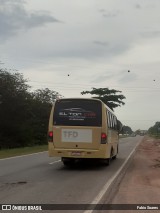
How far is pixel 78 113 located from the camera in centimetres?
1958

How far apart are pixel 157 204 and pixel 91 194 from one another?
208 cm

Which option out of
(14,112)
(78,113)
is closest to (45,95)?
(14,112)

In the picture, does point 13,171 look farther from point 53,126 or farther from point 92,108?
point 92,108

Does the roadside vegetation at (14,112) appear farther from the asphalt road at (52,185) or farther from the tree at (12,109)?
the asphalt road at (52,185)

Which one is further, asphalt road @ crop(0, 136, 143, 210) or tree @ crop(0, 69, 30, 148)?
tree @ crop(0, 69, 30, 148)

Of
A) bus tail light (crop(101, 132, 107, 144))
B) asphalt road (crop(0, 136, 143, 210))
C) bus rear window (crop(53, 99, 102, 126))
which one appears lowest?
asphalt road (crop(0, 136, 143, 210))

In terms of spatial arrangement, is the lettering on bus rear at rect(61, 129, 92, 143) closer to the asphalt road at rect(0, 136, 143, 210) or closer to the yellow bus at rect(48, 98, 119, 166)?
the yellow bus at rect(48, 98, 119, 166)

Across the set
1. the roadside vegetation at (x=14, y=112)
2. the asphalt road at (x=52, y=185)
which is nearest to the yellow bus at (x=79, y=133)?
the asphalt road at (x=52, y=185)

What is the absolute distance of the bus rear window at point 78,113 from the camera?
63.8ft

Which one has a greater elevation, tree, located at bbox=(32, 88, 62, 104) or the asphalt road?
tree, located at bbox=(32, 88, 62, 104)

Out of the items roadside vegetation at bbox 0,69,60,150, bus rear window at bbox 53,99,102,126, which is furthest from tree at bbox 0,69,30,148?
bus rear window at bbox 53,99,102,126

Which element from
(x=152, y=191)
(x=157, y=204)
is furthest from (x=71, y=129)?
(x=157, y=204)

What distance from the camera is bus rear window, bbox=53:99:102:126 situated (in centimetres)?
1945

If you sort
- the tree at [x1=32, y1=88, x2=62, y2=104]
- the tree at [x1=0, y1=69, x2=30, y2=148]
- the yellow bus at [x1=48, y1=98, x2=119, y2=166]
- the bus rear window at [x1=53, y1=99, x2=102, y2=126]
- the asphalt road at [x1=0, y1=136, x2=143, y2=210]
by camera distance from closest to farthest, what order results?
the asphalt road at [x1=0, y1=136, x2=143, y2=210] < the yellow bus at [x1=48, y1=98, x2=119, y2=166] < the bus rear window at [x1=53, y1=99, x2=102, y2=126] < the tree at [x1=0, y1=69, x2=30, y2=148] < the tree at [x1=32, y1=88, x2=62, y2=104]
